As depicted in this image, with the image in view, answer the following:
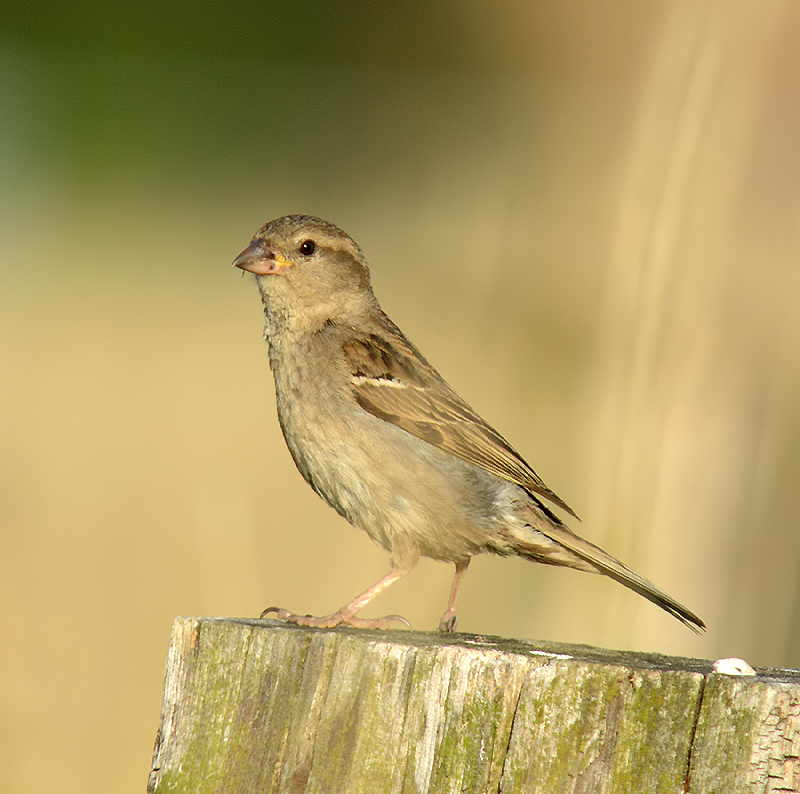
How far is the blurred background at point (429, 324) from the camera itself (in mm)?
4520

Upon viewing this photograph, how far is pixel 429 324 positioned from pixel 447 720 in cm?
295

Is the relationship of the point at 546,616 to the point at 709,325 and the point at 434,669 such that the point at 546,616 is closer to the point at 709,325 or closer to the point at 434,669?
the point at 709,325

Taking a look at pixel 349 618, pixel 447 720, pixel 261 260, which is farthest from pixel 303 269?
pixel 447 720

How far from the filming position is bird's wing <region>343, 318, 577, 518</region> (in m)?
3.71

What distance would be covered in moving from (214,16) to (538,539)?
326 centimetres

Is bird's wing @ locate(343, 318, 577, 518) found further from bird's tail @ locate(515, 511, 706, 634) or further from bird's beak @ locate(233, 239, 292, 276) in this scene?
bird's beak @ locate(233, 239, 292, 276)

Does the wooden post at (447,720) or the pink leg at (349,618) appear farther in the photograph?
the pink leg at (349,618)

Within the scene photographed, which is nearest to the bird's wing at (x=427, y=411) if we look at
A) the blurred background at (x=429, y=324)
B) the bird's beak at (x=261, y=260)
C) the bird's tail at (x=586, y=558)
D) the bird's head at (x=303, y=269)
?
the bird's tail at (x=586, y=558)

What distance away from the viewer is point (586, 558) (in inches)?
139

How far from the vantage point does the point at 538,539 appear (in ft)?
11.9

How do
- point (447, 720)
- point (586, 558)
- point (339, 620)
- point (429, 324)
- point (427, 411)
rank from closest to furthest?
point (447, 720) < point (339, 620) < point (586, 558) < point (427, 411) < point (429, 324)

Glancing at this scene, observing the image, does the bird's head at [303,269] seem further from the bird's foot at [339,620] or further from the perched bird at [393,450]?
the bird's foot at [339,620]

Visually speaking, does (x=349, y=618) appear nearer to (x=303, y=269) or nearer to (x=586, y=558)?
(x=586, y=558)

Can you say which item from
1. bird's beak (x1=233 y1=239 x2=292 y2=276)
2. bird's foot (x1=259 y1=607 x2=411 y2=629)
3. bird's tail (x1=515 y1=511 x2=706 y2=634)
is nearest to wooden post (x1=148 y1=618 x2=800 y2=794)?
bird's foot (x1=259 y1=607 x2=411 y2=629)
